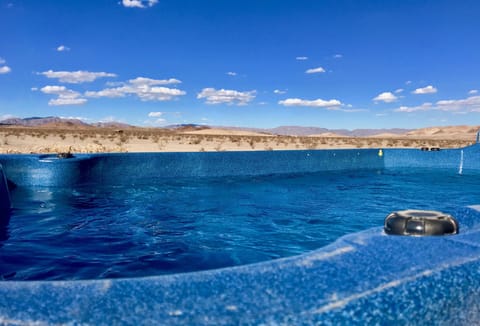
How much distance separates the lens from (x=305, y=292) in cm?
114

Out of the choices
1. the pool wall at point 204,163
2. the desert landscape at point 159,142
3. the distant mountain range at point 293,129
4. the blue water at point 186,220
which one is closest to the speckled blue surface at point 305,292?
the blue water at point 186,220

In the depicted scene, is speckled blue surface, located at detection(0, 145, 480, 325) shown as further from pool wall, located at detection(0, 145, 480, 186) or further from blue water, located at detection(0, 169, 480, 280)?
pool wall, located at detection(0, 145, 480, 186)

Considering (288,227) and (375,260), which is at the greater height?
(375,260)

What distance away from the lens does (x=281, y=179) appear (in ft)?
27.6

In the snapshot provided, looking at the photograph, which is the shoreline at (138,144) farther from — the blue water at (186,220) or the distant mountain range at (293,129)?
the distant mountain range at (293,129)

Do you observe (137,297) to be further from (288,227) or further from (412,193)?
(412,193)

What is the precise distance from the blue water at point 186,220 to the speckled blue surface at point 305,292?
1.20m

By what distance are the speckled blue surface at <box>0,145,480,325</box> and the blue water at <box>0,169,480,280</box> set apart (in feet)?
3.94

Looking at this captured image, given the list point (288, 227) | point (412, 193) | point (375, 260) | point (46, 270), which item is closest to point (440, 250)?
point (375, 260)

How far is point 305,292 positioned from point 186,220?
354cm

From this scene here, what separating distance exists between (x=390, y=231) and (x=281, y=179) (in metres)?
6.66

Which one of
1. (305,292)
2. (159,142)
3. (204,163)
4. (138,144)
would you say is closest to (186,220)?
(305,292)

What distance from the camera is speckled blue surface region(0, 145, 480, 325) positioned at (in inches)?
40.4

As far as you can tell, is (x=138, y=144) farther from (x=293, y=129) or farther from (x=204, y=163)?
(x=293, y=129)
